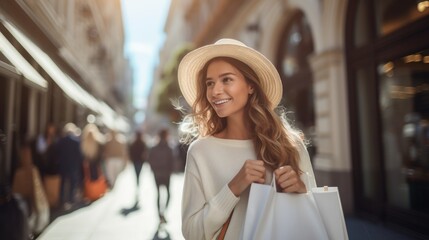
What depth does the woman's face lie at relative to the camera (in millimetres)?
1762

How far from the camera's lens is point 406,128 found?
6098 millimetres

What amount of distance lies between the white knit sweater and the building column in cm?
620

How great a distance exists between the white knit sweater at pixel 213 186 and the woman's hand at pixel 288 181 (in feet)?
0.53

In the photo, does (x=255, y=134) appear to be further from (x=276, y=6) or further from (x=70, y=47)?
(x=70, y=47)

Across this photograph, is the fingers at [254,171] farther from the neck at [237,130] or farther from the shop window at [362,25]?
the shop window at [362,25]

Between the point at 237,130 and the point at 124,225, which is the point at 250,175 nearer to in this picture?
the point at 237,130

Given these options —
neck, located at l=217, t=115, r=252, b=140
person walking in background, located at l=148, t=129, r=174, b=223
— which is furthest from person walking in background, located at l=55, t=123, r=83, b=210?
neck, located at l=217, t=115, r=252, b=140

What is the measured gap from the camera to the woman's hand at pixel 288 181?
1.45 m

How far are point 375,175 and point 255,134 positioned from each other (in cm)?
597

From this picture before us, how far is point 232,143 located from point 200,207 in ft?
1.10

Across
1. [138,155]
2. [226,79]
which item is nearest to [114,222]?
[138,155]

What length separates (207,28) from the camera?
19.6 meters

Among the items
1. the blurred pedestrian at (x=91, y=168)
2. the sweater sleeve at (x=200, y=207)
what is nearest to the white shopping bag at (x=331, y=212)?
the sweater sleeve at (x=200, y=207)

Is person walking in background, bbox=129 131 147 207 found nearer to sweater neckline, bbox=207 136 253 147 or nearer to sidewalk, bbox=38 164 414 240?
sidewalk, bbox=38 164 414 240
